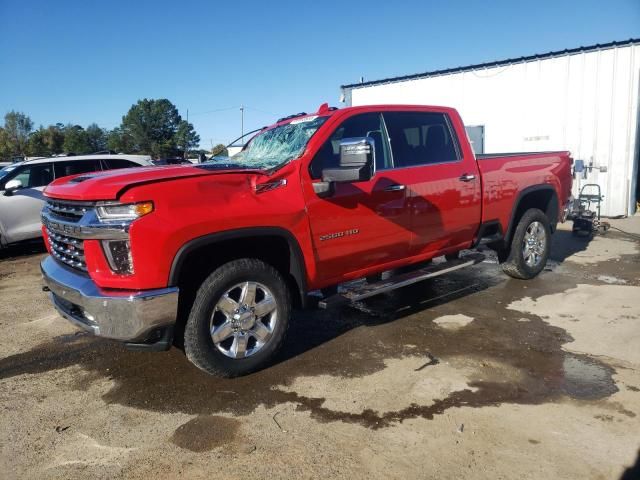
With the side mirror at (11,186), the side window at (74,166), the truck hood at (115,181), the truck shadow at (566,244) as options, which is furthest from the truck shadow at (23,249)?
the truck shadow at (566,244)

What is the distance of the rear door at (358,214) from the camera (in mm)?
3762

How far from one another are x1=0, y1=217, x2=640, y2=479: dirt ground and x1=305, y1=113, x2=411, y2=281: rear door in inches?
29.7

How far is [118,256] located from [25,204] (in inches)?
276

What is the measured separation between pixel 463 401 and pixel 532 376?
70cm

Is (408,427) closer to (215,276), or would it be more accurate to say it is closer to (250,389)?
(250,389)

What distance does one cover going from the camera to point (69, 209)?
3375 mm

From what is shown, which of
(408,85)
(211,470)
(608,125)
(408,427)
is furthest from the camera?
(408,85)

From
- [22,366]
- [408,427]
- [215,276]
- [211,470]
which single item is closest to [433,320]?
[408,427]

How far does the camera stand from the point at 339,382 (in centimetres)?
349

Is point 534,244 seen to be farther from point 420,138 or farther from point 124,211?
point 124,211

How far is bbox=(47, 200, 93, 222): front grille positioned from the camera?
322 cm

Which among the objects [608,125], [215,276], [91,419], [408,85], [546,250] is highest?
[408,85]

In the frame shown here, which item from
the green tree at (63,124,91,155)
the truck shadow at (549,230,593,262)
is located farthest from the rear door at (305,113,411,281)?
the green tree at (63,124,91,155)

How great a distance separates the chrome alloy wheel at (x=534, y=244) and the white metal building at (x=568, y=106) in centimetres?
690
